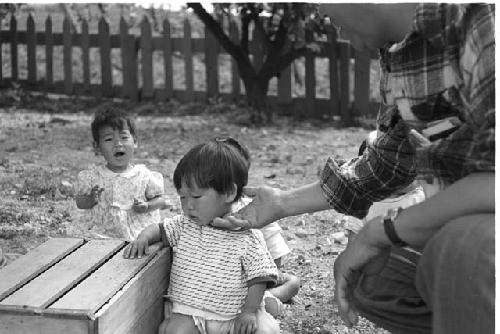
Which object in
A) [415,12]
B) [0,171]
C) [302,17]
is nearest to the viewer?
[415,12]

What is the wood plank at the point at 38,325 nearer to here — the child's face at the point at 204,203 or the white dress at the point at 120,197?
the child's face at the point at 204,203

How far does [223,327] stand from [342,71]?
717 cm

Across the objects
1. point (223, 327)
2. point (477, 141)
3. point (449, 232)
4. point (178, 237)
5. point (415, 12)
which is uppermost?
point (415, 12)

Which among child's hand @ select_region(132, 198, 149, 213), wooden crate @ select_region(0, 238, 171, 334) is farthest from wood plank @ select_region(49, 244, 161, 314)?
child's hand @ select_region(132, 198, 149, 213)

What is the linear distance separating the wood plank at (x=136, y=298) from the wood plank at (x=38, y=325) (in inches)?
2.4

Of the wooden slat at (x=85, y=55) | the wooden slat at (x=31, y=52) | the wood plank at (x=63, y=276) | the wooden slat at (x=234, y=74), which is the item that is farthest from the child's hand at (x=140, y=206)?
the wooden slat at (x=31, y=52)

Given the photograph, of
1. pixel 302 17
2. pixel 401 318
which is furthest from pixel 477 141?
pixel 302 17

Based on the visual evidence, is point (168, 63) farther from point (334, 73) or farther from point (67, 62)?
point (334, 73)

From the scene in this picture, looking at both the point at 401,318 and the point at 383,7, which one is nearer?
the point at 383,7

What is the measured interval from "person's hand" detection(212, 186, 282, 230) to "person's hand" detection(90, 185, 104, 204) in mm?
1311

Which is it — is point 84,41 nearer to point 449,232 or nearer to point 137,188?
point 137,188

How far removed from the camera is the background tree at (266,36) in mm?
9289

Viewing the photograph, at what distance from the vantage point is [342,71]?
33.1ft

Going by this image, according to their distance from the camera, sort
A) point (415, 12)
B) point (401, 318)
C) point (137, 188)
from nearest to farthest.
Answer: point (415, 12) < point (401, 318) < point (137, 188)
